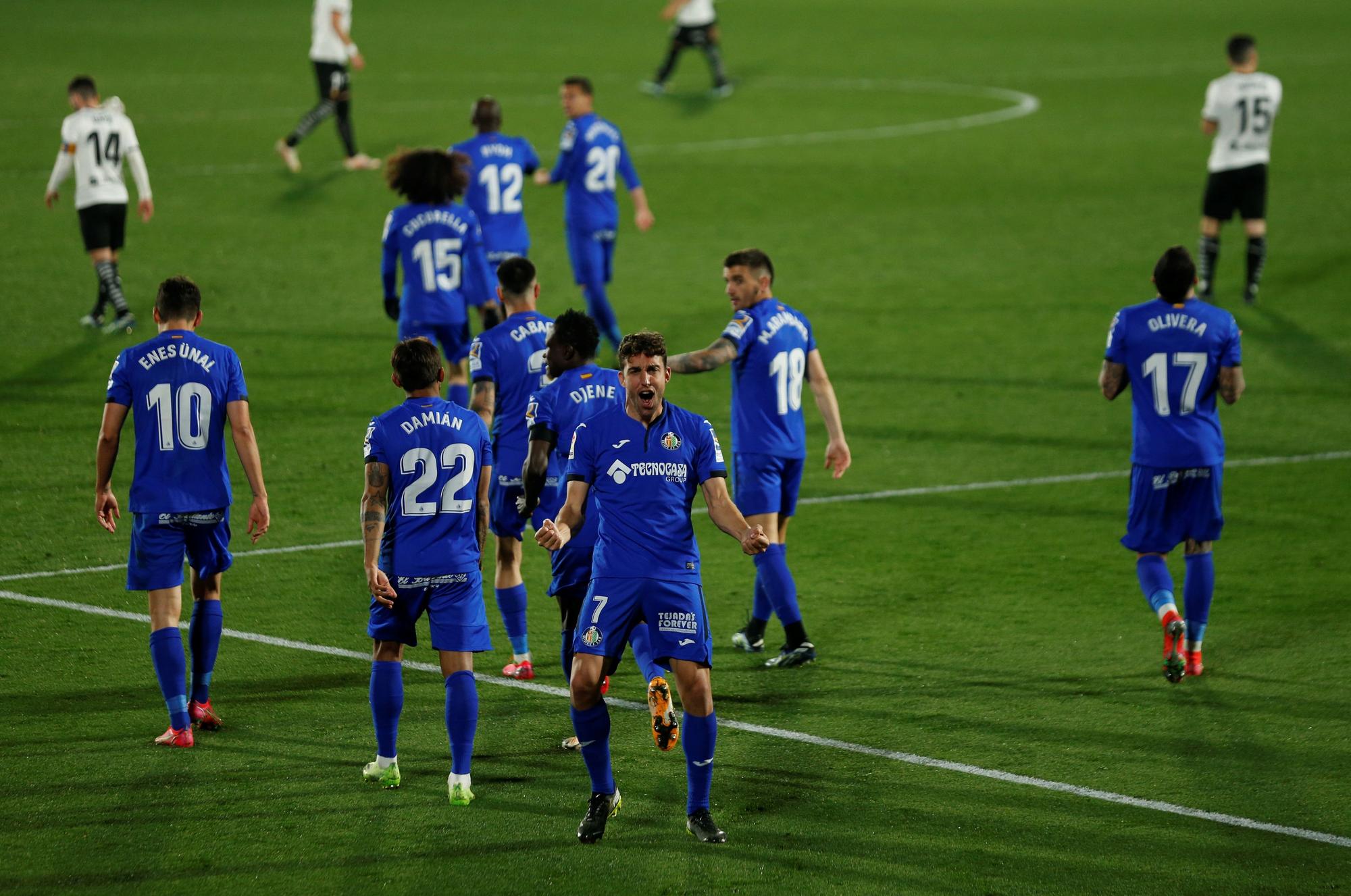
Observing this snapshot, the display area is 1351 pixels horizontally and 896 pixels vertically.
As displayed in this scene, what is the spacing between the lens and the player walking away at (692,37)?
88.0ft

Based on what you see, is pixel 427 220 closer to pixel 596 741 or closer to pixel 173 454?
pixel 173 454

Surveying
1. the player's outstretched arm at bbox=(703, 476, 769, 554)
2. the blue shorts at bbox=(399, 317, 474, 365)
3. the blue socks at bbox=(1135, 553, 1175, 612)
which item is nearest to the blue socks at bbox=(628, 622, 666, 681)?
the player's outstretched arm at bbox=(703, 476, 769, 554)

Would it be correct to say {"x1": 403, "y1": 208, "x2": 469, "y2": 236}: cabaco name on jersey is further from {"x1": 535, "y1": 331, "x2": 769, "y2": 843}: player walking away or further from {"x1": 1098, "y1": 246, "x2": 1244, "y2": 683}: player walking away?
{"x1": 535, "y1": 331, "x2": 769, "y2": 843}: player walking away

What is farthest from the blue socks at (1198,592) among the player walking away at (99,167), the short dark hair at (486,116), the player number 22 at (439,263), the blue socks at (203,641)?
the player walking away at (99,167)

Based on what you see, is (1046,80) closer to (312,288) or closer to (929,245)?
(929,245)

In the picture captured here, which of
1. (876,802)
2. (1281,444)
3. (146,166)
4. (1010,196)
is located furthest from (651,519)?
(146,166)

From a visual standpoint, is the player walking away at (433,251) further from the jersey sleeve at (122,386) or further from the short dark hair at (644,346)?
the short dark hair at (644,346)

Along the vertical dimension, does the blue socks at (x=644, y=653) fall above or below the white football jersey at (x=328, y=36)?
below

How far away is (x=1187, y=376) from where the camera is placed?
8531 millimetres

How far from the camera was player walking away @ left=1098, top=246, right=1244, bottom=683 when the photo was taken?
8516 mm

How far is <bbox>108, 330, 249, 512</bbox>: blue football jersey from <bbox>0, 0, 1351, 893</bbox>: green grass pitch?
4.05 feet

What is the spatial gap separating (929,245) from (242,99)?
12.8 meters

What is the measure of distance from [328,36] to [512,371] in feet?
48.0

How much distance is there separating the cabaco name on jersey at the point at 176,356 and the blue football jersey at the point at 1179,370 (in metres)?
4.68
